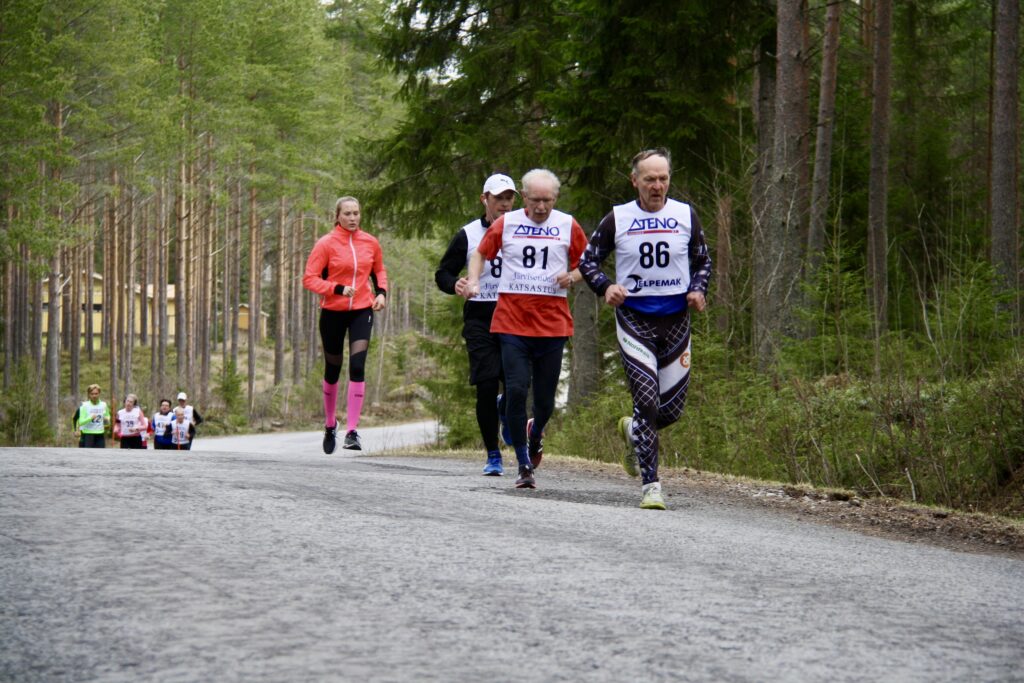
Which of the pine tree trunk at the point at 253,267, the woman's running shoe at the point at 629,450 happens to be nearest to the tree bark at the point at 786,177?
the woman's running shoe at the point at 629,450

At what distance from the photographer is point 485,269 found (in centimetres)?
1019

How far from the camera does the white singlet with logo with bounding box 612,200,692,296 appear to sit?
795 cm

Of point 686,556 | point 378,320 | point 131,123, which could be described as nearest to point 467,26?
point 686,556

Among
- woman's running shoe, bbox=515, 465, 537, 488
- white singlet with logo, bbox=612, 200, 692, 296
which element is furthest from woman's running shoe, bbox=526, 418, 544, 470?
white singlet with logo, bbox=612, 200, 692, 296

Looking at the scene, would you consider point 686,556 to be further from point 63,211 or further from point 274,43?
Result: point 274,43

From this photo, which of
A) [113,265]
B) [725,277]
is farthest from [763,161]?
[113,265]

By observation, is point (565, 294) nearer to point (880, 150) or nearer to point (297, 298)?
point (880, 150)

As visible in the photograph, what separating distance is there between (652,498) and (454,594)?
3.55m

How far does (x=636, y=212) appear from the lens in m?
8.07

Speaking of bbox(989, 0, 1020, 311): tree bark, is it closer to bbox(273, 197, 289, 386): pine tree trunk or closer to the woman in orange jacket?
the woman in orange jacket

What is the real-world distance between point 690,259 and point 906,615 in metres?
3.69

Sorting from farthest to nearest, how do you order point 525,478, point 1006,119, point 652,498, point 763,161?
point 1006,119
point 763,161
point 525,478
point 652,498

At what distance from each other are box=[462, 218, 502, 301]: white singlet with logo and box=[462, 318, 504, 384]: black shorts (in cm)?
21

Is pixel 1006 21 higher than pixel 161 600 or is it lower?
higher
